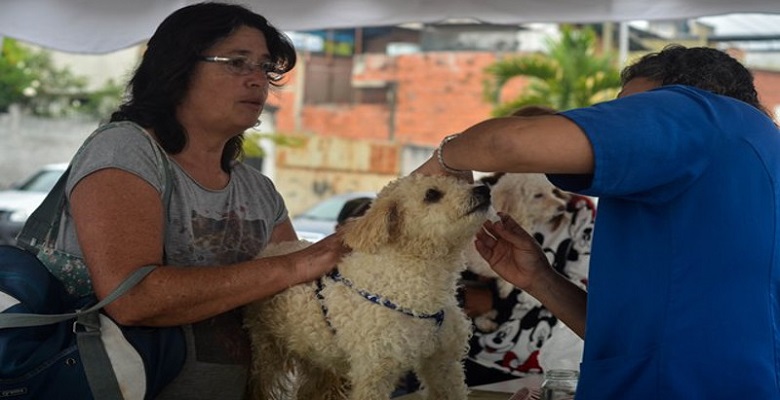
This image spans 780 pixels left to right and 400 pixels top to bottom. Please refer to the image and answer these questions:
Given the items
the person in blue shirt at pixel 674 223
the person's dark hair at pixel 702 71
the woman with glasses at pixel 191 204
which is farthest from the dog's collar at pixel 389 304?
the person's dark hair at pixel 702 71

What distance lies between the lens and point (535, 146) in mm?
1733

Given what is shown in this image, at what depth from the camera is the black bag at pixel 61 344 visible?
2271 millimetres

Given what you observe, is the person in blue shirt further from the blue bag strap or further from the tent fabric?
the tent fabric

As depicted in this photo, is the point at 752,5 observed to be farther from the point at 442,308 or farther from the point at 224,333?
the point at 224,333

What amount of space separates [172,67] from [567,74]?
1693 cm

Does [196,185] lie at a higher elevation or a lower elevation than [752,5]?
lower

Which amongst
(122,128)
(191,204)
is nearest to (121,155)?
(122,128)

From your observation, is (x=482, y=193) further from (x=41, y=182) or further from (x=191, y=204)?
(x=41, y=182)

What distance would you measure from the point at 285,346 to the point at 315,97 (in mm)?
23469

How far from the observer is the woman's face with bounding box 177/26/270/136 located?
8.95 feet

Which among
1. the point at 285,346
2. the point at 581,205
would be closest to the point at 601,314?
the point at 285,346

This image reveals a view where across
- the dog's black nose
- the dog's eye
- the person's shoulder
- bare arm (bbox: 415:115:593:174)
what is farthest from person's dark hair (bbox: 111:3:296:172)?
bare arm (bbox: 415:115:593:174)

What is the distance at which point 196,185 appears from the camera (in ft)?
8.86

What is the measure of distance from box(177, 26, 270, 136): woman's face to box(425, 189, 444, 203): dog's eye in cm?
64
